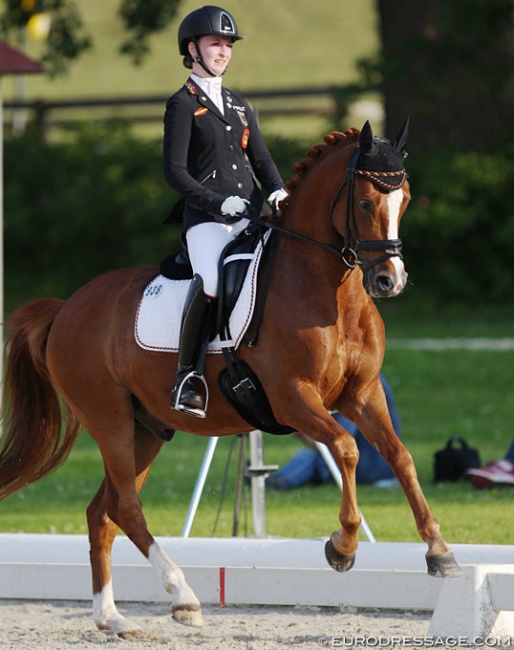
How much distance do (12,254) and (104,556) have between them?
18.2m

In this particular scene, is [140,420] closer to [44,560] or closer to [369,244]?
[44,560]

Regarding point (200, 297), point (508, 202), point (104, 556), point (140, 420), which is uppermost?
point (200, 297)

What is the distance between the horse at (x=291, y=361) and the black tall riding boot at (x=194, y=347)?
0.08m

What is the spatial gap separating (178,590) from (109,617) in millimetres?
569

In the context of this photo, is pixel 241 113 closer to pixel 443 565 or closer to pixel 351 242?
pixel 351 242

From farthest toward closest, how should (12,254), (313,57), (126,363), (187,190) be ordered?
(313,57) → (12,254) → (126,363) → (187,190)

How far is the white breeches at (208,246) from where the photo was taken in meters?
5.91

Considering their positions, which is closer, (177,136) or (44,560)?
(177,136)

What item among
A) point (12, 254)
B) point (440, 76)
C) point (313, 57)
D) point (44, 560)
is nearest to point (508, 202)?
point (440, 76)

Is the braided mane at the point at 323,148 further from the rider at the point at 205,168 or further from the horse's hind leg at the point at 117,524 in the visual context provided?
the horse's hind leg at the point at 117,524

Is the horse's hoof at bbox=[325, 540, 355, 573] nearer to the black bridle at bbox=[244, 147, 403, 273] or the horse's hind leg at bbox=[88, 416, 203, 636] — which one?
the horse's hind leg at bbox=[88, 416, 203, 636]

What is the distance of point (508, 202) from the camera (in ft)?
67.3

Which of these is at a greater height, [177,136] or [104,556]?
[177,136]

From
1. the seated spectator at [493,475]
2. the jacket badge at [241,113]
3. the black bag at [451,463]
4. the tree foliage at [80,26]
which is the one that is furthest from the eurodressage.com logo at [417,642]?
the tree foliage at [80,26]
